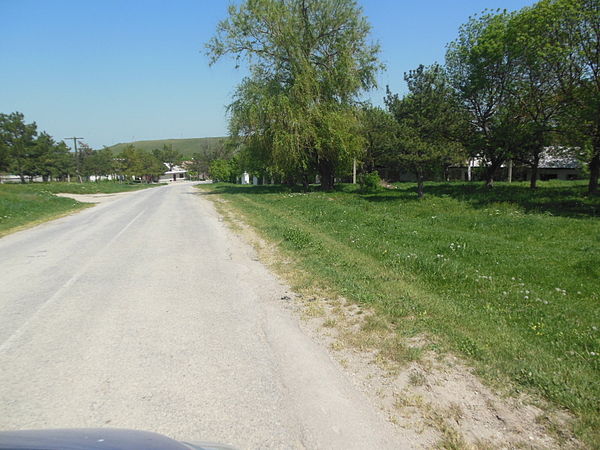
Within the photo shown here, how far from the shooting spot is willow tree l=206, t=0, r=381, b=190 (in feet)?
95.6

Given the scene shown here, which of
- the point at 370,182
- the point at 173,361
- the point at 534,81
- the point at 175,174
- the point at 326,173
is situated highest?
the point at 534,81

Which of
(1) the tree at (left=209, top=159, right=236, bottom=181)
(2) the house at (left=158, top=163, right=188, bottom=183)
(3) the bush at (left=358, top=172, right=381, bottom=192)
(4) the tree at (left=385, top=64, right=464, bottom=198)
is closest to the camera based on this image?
(4) the tree at (left=385, top=64, right=464, bottom=198)

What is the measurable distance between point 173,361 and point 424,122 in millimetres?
19721

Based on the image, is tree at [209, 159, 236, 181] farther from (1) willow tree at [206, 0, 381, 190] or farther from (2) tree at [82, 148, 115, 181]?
(1) willow tree at [206, 0, 381, 190]

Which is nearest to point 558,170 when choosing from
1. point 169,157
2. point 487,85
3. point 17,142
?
point 487,85

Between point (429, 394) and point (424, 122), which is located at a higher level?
point (424, 122)

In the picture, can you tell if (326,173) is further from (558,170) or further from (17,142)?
(17,142)

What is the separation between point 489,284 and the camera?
718 cm

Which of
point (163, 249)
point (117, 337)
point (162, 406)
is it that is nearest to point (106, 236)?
point (163, 249)

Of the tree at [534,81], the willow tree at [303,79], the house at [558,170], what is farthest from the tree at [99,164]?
the tree at [534,81]

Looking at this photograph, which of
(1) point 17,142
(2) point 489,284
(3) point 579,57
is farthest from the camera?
(1) point 17,142

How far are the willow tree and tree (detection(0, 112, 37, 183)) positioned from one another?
62.8m

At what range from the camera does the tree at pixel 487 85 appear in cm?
2569

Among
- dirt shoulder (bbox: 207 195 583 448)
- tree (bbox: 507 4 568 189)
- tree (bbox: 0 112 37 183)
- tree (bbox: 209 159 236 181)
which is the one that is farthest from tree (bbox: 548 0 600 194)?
tree (bbox: 0 112 37 183)
